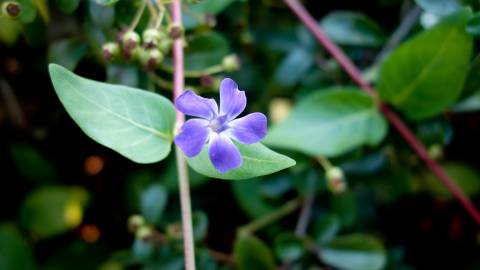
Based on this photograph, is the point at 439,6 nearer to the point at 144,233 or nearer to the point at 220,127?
the point at 220,127

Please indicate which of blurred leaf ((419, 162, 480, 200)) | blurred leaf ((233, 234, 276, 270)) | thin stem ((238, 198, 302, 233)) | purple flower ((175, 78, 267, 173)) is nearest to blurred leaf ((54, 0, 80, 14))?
purple flower ((175, 78, 267, 173))

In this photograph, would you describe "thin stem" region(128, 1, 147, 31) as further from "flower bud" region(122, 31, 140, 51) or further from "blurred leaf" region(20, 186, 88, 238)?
"blurred leaf" region(20, 186, 88, 238)

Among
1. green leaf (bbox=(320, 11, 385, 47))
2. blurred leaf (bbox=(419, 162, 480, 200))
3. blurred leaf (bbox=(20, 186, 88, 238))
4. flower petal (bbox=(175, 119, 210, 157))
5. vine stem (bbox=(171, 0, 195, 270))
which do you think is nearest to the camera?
flower petal (bbox=(175, 119, 210, 157))

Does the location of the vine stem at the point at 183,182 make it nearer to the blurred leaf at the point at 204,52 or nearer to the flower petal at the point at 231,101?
the flower petal at the point at 231,101

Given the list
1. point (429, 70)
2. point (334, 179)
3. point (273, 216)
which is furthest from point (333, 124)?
point (273, 216)

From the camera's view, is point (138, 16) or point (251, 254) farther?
point (251, 254)

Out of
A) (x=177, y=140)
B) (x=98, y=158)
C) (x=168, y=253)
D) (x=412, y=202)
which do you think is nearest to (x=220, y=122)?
(x=177, y=140)
